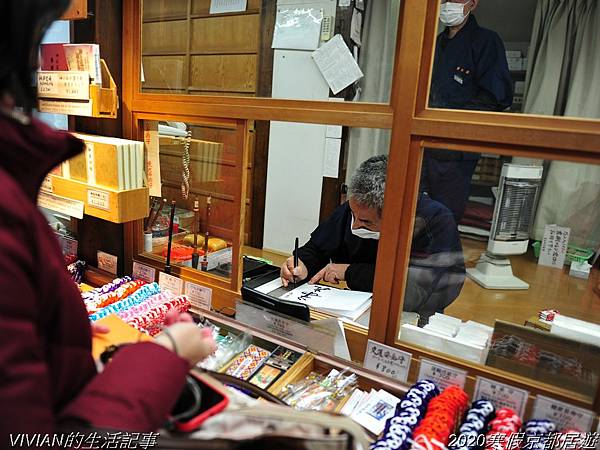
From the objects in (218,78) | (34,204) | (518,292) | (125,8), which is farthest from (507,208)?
(34,204)

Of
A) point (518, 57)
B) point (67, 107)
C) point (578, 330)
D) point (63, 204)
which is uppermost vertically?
point (518, 57)

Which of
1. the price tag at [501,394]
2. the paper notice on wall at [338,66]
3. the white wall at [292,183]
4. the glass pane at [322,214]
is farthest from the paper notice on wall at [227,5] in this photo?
the price tag at [501,394]

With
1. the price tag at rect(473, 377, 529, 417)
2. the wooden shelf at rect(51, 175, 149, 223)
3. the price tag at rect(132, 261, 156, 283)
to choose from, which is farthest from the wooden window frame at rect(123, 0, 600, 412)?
the price tag at rect(132, 261, 156, 283)

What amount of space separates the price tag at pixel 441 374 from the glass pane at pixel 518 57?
0.63 metres

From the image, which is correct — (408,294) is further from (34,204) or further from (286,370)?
(34,204)

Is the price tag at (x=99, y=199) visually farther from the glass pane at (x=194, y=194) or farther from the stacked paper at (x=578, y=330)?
the stacked paper at (x=578, y=330)

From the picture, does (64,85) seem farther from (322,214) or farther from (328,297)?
(322,214)

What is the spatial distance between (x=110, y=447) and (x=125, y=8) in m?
1.47

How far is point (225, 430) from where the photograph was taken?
0.56 meters

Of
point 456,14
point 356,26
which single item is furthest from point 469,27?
point 356,26

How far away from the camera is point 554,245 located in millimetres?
1920

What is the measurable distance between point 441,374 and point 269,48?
1932 millimetres

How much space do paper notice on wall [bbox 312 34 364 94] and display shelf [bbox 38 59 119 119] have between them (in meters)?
0.70

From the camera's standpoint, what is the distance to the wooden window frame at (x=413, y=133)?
0.95m
